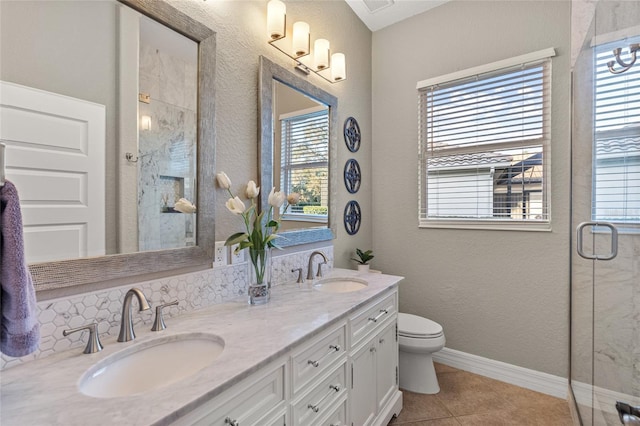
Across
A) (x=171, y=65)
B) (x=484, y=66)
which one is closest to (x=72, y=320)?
(x=171, y=65)

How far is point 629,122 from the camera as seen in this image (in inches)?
50.1

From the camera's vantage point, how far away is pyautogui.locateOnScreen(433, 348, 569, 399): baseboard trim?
198 centimetres

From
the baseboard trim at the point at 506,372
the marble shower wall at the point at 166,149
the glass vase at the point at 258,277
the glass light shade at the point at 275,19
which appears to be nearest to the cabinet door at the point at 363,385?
the glass vase at the point at 258,277

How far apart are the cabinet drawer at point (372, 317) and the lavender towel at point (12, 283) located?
107cm

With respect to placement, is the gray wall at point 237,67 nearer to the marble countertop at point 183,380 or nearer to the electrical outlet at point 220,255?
the electrical outlet at point 220,255

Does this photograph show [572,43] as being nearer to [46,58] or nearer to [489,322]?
[489,322]

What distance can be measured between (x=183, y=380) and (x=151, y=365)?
0.28 meters

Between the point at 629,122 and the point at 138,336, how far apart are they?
6.99ft

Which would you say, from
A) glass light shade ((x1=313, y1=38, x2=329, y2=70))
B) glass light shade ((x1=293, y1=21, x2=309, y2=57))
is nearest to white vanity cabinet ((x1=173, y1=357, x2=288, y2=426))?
glass light shade ((x1=293, y1=21, x2=309, y2=57))

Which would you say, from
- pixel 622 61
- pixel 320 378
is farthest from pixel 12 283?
pixel 622 61

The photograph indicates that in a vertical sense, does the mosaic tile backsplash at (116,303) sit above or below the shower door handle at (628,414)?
above

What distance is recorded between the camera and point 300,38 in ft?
5.74

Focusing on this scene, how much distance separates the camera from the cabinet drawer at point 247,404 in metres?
0.68

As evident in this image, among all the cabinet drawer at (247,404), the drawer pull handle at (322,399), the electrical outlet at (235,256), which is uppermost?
the electrical outlet at (235,256)
